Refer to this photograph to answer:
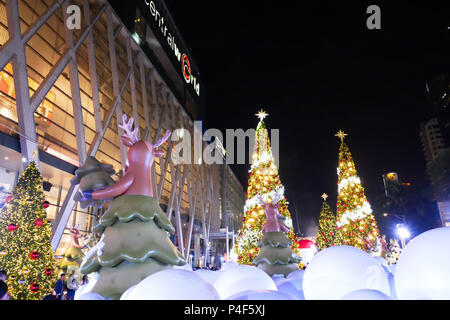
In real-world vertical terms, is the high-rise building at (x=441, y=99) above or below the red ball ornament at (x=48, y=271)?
above

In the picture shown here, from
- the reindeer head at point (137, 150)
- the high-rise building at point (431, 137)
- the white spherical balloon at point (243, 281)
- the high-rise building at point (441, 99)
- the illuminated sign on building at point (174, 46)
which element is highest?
the high-rise building at point (431, 137)

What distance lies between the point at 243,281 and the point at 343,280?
2.69 feet

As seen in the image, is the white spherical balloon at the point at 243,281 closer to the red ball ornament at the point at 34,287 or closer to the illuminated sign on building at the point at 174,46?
the red ball ornament at the point at 34,287

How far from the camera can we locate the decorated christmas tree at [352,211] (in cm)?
1967

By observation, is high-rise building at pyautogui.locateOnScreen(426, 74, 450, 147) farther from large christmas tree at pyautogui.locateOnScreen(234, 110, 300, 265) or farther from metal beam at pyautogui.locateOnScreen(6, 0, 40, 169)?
metal beam at pyautogui.locateOnScreen(6, 0, 40, 169)

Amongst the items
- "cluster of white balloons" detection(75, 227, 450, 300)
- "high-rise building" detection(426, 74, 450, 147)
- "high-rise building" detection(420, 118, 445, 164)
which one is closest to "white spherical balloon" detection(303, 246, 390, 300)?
"cluster of white balloons" detection(75, 227, 450, 300)

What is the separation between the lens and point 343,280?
217 centimetres

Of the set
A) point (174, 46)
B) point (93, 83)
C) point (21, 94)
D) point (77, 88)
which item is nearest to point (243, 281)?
point (21, 94)

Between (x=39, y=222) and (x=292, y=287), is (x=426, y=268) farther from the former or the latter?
(x=39, y=222)

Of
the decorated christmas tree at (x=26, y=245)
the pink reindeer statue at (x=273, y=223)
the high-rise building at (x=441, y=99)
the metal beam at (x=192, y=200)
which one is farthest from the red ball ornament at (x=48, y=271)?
the high-rise building at (x=441, y=99)

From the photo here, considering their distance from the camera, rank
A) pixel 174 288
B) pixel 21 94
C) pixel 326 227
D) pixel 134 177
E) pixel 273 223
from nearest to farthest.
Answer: pixel 174 288
pixel 134 177
pixel 273 223
pixel 21 94
pixel 326 227

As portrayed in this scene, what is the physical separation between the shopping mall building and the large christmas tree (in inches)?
291
